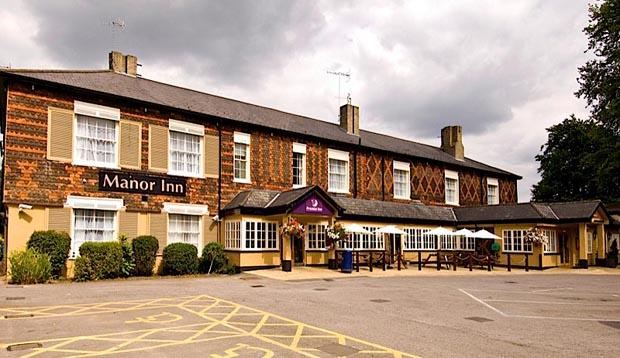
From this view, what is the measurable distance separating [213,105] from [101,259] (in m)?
9.64

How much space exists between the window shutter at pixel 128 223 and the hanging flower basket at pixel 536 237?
19161 mm

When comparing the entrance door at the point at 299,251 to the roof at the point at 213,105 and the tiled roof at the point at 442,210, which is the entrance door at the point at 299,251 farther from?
the roof at the point at 213,105

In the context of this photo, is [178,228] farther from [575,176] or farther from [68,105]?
[575,176]

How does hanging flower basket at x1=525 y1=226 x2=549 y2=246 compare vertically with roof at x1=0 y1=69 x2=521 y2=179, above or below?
below

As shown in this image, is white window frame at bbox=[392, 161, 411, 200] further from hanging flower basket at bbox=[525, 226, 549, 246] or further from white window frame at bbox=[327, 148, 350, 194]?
hanging flower basket at bbox=[525, 226, 549, 246]

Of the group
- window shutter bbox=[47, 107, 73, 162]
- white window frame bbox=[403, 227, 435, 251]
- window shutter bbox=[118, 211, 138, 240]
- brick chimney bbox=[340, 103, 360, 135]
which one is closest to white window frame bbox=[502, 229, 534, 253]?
white window frame bbox=[403, 227, 435, 251]

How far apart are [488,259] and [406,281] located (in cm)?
848

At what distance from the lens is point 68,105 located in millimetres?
18719

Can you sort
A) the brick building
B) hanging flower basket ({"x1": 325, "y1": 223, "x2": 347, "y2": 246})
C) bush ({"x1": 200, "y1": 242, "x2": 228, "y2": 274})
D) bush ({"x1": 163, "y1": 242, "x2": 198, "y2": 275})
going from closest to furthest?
1. the brick building
2. bush ({"x1": 163, "y1": 242, "x2": 198, "y2": 275})
3. bush ({"x1": 200, "y1": 242, "x2": 228, "y2": 274})
4. hanging flower basket ({"x1": 325, "y1": 223, "x2": 347, "y2": 246})

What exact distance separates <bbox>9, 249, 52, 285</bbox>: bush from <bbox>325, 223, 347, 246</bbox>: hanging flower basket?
439 inches

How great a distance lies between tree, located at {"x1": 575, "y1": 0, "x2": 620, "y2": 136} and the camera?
83.0ft

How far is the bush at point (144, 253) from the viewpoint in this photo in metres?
19.1

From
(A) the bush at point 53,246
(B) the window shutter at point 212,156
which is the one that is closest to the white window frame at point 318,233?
(B) the window shutter at point 212,156

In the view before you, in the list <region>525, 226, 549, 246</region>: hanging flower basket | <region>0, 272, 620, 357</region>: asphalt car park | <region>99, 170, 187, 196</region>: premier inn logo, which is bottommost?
<region>0, 272, 620, 357</region>: asphalt car park
